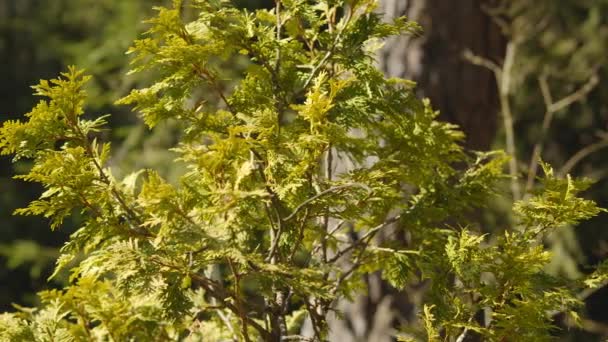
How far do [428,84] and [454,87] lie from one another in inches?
4.6

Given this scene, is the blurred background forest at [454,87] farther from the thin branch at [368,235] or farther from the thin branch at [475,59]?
the thin branch at [368,235]

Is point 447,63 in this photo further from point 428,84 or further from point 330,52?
point 330,52

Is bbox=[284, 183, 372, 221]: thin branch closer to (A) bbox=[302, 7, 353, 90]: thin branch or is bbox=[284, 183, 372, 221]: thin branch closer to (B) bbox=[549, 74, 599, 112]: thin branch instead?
(A) bbox=[302, 7, 353, 90]: thin branch

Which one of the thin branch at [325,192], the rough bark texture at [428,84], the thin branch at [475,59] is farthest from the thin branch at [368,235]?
the thin branch at [475,59]

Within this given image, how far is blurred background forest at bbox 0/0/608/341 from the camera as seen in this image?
325 centimetres

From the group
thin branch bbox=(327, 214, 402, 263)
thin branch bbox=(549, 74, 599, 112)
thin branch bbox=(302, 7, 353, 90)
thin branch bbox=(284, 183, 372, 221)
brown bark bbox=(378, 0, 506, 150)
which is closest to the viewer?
thin branch bbox=(284, 183, 372, 221)

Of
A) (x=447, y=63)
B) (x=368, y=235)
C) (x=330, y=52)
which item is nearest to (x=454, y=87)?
(x=447, y=63)

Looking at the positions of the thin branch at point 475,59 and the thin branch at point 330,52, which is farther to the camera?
the thin branch at point 475,59

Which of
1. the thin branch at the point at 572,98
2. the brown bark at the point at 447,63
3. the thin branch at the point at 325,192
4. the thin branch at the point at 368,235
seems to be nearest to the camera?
the thin branch at the point at 325,192

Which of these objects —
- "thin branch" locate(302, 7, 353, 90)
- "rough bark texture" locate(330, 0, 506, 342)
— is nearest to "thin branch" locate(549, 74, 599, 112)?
"rough bark texture" locate(330, 0, 506, 342)

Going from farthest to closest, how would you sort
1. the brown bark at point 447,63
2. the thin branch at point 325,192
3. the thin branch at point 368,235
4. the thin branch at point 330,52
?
the brown bark at point 447,63 < the thin branch at point 368,235 < the thin branch at point 330,52 < the thin branch at point 325,192

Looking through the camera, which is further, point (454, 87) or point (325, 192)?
point (454, 87)

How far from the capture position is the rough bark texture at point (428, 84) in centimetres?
317

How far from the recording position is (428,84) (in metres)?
3.19
